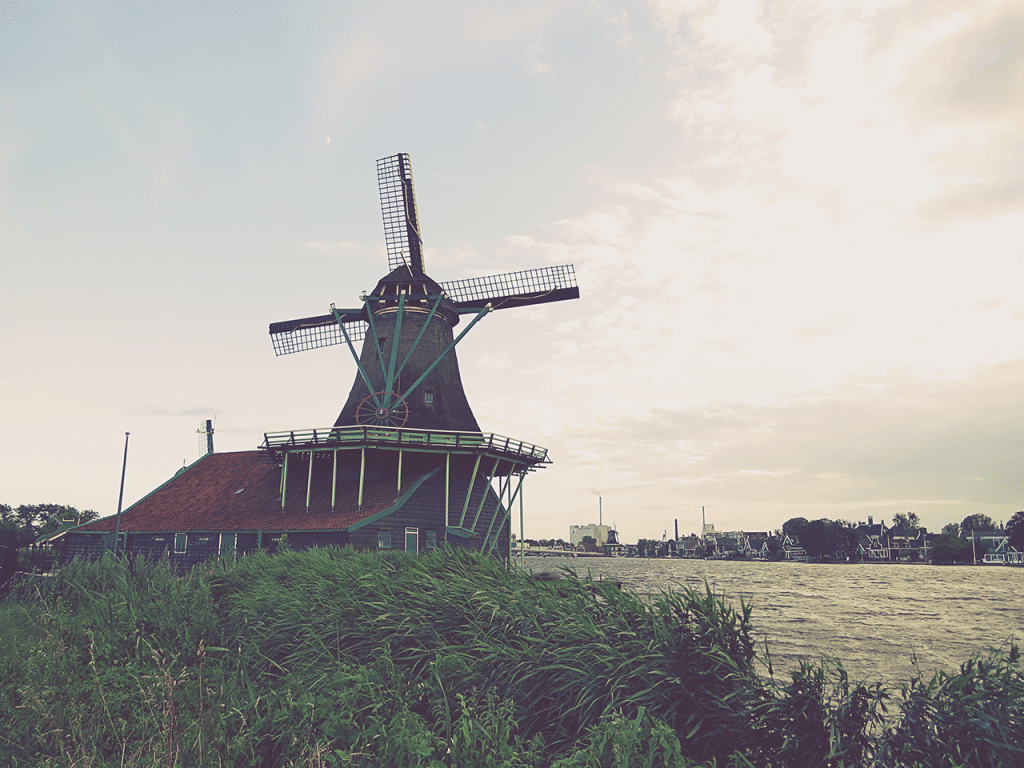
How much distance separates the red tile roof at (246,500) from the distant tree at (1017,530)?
5183 inches

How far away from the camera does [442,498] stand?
95.3 ft

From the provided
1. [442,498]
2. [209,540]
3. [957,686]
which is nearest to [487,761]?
[957,686]

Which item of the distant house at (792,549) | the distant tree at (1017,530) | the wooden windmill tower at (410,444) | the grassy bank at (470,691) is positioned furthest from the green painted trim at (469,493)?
the distant house at (792,549)

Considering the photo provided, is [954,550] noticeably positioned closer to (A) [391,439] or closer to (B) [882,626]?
(B) [882,626]

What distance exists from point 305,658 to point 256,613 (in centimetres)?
222

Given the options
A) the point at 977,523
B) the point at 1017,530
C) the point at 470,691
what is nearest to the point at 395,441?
the point at 470,691

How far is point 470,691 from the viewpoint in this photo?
25.5 ft

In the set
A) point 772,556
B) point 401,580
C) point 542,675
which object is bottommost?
point 772,556

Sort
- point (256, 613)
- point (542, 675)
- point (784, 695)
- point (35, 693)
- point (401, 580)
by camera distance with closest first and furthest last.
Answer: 1. point (784, 695)
2. point (542, 675)
3. point (35, 693)
4. point (401, 580)
5. point (256, 613)

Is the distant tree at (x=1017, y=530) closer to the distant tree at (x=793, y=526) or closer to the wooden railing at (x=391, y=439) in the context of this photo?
the distant tree at (x=793, y=526)

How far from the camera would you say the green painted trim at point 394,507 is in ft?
83.0

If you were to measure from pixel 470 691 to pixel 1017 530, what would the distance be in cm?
14560

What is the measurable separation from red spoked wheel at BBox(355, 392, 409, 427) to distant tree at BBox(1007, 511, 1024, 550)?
132 m

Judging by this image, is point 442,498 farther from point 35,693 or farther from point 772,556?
point 772,556
